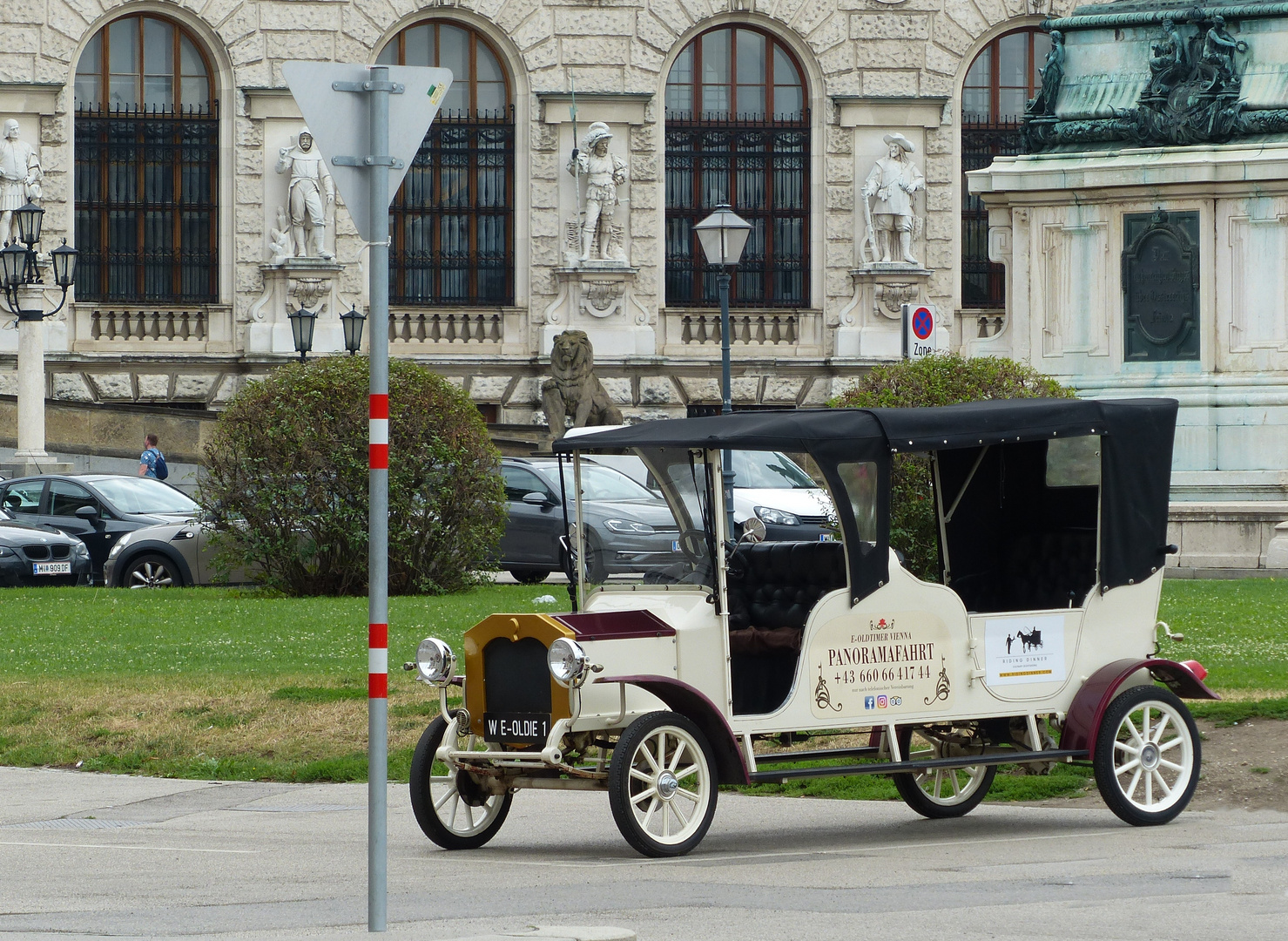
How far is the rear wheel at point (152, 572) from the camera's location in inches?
1018

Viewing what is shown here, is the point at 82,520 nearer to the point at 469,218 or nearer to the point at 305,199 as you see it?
the point at 305,199

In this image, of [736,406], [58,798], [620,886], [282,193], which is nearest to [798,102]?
[736,406]

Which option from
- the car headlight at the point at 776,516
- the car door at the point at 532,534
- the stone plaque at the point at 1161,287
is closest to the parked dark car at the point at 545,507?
the car door at the point at 532,534

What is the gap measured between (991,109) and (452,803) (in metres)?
35.7

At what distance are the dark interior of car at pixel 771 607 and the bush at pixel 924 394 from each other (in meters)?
6.80

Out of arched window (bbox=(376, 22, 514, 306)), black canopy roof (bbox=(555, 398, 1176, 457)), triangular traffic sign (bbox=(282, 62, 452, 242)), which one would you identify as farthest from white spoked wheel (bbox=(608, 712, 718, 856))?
arched window (bbox=(376, 22, 514, 306))

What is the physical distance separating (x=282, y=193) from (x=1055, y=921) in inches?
1385

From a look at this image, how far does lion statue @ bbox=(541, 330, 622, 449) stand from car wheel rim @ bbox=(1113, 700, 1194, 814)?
27442mm

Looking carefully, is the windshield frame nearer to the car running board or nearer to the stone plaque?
the stone plaque

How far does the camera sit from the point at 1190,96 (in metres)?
19.4

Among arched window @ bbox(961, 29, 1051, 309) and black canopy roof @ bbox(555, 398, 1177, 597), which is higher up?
arched window @ bbox(961, 29, 1051, 309)

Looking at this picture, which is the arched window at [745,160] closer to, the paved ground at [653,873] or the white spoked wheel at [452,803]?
the paved ground at [653,873]

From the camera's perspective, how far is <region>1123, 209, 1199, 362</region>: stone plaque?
64.2 ft

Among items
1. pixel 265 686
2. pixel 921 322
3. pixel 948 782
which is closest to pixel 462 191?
pixel 921 322
